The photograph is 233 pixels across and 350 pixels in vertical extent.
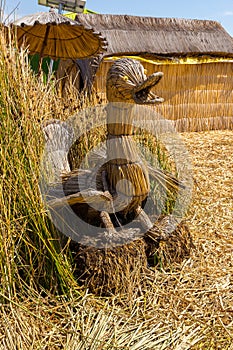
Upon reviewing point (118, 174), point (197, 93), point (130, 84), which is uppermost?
point (130, 84)

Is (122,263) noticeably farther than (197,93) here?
No

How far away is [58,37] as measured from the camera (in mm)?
4176

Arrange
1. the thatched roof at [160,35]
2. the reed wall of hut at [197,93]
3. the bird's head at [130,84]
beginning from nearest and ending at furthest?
the bird's head at [130,84]
the thatched roof at [160,35]
the reed wall of hut at [197,93]

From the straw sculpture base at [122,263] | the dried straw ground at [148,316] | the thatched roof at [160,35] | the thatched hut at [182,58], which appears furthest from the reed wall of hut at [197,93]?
the straw sculpture base at [122,263]

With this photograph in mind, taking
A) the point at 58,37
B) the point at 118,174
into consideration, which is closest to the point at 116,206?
the point at 118,174

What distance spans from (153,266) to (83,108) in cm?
138

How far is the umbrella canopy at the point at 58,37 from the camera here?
356 cm

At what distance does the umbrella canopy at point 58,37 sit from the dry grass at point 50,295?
1.50 m

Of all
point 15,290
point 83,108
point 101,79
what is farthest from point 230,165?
point 15,290

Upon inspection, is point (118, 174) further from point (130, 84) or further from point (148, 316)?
point (148, 316)

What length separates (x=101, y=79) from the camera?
6.54 m

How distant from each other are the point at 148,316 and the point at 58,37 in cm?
301

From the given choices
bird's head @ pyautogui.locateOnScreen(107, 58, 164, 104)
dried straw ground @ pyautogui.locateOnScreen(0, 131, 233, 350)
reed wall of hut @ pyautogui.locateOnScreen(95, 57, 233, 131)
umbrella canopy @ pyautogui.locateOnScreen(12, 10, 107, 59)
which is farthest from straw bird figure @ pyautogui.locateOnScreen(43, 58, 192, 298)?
reed wall of hut @ pyautogui.locateOnScreen(95, 57, 233, 131)

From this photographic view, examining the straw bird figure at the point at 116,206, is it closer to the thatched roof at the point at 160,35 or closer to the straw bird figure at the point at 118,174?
the straw bird figure at the point at 118,174
